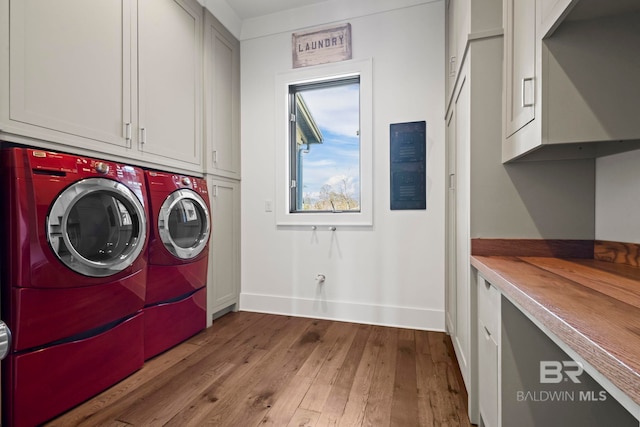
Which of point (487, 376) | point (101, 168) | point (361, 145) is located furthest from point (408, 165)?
point (101, 168)

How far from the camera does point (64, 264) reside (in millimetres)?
1212

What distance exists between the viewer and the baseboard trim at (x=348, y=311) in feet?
7.20

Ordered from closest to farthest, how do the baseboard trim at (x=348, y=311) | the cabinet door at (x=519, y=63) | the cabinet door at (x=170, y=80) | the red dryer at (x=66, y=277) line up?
the cabinet door at (x=519, y=63), the red dryer at (x=66, y=277), the cabinet door at (x=170, y=80), the baseboard trim at (x=348, y=311)

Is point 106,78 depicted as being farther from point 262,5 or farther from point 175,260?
point 262,5

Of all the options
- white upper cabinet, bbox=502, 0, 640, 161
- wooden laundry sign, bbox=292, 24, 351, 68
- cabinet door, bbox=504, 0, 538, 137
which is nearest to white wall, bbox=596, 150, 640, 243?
white upper cabinet, bbox=502, 0, 640, 161

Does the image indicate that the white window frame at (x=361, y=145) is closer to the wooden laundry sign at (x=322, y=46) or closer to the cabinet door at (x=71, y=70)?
the wooden laundry sign at (x=322, y=46)

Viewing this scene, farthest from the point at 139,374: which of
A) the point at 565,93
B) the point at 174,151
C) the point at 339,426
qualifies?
the point at 565,93

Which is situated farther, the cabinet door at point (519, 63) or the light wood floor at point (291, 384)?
the light wood floor at point (291, 384)

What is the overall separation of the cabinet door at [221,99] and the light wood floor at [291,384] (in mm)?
1438

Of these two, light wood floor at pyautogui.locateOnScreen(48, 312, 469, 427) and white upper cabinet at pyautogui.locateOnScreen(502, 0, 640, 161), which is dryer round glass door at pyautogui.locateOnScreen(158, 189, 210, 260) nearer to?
light wood floor at pyautogui.locateOnScreen(48, 312, 469, 427)

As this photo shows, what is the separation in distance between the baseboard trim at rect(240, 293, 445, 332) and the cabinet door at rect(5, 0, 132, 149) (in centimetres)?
171

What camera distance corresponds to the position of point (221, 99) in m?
2.44

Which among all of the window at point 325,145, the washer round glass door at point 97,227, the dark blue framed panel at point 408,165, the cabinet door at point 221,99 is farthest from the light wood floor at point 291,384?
the cabinet door at point 221,99

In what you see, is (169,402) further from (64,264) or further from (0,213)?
(0,213)
